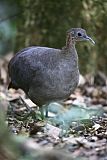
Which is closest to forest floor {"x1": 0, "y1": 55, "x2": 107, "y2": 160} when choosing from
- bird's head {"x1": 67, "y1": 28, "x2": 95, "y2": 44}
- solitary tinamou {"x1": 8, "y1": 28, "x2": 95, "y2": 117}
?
solitary tinamou {"x1": 8, "y1": 28, "x2": 95, "y2": 117}

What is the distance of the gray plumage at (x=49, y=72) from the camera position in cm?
484

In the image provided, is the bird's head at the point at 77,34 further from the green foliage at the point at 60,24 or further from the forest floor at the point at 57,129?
the green foliage at the point at 60,24

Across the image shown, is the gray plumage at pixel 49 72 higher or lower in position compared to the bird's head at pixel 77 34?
lower

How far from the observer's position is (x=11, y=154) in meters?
3.21

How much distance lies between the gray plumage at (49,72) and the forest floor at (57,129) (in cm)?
25

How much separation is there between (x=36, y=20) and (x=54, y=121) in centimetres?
325

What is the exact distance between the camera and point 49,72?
484 cm

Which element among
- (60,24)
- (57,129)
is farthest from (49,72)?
(60,24)

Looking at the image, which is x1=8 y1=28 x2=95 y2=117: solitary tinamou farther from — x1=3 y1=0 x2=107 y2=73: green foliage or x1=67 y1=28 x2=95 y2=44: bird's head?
x1=3 y1=0 x2=107 y2=73: green foliage

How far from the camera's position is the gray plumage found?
15.9 ft

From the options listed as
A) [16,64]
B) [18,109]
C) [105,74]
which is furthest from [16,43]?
[16,64]

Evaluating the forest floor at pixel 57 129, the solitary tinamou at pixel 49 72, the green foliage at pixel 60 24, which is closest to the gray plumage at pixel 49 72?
the solitary tinamou at pixel 49 72

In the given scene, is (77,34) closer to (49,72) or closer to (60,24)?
(49,72)

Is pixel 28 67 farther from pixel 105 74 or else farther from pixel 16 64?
pixel 105 74
